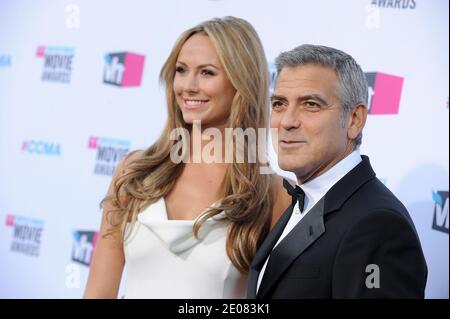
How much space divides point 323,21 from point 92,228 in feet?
5.19

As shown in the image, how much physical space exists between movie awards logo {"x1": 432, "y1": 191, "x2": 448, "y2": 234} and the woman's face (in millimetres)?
1141

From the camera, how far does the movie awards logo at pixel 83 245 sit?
340cm

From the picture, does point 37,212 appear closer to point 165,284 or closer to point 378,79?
point 165,284

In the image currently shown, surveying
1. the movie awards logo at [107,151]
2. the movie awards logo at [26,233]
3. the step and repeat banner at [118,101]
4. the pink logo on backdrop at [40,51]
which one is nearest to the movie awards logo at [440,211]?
the step and repeat banner at [118,101]

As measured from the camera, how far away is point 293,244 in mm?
1679

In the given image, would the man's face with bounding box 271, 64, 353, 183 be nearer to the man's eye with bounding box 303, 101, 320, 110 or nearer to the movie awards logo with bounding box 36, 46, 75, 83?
the man's eye with bounding box 303, 101, 320, 110

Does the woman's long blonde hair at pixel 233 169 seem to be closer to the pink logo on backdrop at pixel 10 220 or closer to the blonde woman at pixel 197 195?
the blonde woman at pixel 197 195

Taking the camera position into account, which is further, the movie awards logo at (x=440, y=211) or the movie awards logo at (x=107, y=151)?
the movie awards logo at (x=107, y=151)

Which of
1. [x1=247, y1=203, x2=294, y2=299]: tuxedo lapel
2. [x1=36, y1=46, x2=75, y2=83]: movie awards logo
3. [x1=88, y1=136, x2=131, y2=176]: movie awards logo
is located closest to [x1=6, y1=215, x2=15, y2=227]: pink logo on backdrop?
[x1=88, y1=136, x2=131, y2=176]: movie awards logo

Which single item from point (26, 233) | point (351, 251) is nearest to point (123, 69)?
point (26, 233)

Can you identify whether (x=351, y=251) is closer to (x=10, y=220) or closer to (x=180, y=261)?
(x=180, y=261)

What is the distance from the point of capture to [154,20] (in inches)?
128
